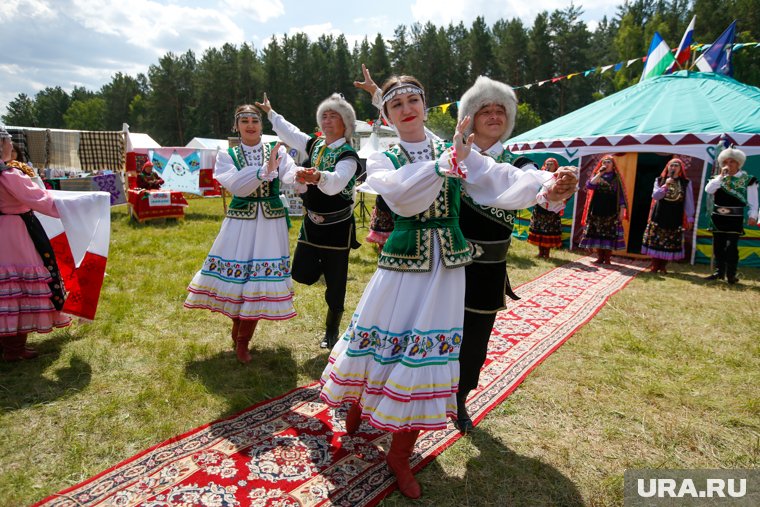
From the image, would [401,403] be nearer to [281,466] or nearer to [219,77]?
[281,466]

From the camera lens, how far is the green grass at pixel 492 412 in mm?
2555

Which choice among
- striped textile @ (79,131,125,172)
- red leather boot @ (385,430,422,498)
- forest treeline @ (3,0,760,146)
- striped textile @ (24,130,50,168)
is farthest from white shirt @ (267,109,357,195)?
forest treeline @ (3,0,760,146)

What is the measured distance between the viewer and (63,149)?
39.2 feet

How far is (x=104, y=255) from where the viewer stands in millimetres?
3947

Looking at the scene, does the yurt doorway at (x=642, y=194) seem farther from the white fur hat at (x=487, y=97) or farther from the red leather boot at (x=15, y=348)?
the red leather boot at (x=15, y=348)

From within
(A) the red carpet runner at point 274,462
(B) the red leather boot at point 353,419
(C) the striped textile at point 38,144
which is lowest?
(A) the red carpet runner at point 274,462

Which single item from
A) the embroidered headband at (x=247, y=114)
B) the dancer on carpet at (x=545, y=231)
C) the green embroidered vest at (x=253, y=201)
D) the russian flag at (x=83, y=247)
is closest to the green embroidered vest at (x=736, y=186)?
the dancer on carpet at (x=545, y=231)

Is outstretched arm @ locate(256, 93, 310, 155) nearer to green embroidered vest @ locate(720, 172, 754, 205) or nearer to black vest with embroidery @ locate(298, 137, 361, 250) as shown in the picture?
black vest with embroidery @ locate(298, 137, 361, 250)

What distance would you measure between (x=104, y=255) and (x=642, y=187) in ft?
34.3

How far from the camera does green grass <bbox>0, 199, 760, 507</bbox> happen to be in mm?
2555

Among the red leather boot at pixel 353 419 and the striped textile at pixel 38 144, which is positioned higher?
the striped textile at pixel 38 144

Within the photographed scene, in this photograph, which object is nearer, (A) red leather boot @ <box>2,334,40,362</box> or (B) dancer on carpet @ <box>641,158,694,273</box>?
(A) red leather boot @ <box>2,334,40,362</box>

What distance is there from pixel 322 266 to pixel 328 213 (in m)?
0.52

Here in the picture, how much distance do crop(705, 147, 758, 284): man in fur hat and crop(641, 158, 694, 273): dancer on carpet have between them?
0.55 m
